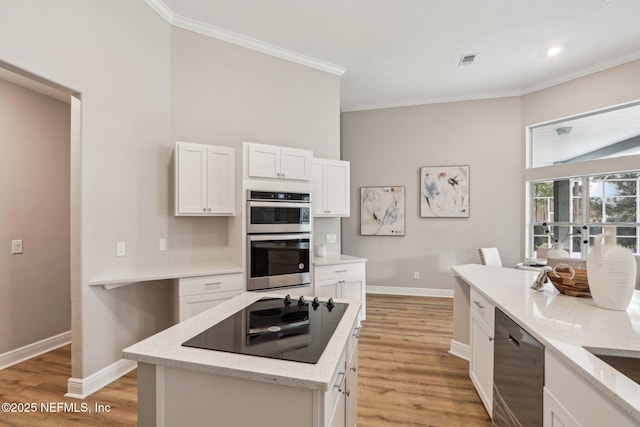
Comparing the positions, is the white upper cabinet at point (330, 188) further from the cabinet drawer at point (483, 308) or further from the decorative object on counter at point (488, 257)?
the decorative object on counter at point (488, 257)

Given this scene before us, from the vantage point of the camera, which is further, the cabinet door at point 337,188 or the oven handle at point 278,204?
the cabinet door at point 337,188

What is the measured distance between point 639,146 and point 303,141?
417 centimetres

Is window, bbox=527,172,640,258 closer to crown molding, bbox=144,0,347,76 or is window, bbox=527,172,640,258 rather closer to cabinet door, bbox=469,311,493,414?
cabinet door, bbox=469,311,493,414

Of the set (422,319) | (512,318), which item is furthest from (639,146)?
(512,318)

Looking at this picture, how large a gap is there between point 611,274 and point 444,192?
3.85 m

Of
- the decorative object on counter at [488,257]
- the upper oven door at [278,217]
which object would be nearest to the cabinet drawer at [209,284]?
the upper oven door at [278,217]

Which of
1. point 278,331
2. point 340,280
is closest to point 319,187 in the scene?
point 340,280

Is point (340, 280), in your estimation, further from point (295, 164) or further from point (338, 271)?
point (295, 164)

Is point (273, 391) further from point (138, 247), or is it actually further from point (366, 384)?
point (138, 247)

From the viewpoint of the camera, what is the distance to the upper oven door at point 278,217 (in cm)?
304

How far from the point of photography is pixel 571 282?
1.82 metres

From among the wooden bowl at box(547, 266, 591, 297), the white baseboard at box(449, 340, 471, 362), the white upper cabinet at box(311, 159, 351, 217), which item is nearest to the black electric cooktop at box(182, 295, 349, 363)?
the wooden bowl at box(547, 266, 591, 297)

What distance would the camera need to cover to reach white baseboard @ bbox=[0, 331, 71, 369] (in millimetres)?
2748

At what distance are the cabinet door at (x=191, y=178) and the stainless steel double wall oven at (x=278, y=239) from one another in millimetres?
463
